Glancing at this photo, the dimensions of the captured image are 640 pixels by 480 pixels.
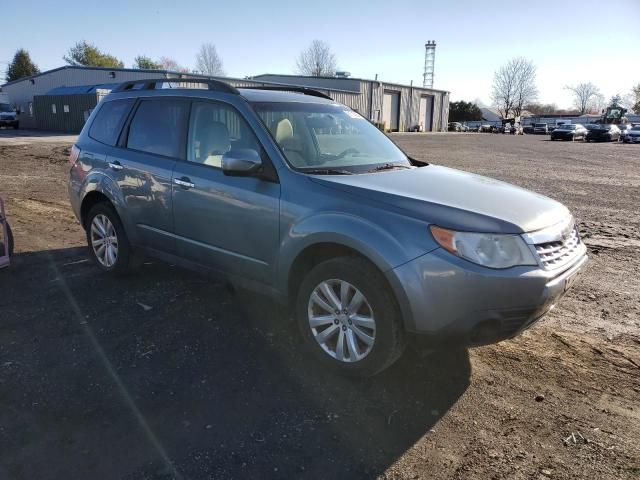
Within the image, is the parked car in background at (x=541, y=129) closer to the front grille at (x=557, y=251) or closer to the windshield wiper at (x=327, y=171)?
the front grille at (x=557, y=251)

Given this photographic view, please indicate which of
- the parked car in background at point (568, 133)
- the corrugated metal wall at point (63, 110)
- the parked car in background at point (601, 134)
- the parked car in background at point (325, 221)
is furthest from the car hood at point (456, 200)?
the parked car in background at point (601, 134)

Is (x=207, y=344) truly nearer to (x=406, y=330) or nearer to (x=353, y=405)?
(x=353, y=405)

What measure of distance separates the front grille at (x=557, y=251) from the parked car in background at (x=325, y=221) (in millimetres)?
15

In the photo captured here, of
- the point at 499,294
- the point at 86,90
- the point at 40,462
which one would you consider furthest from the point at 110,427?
the point at 86,90

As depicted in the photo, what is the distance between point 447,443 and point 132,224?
351cm

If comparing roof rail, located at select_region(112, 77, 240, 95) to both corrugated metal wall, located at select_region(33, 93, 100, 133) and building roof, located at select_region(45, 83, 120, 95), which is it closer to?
corrugated metal wall, located at select_region(33, 93, 100, 133)

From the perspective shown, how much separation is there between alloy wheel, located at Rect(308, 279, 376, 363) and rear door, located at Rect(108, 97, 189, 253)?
5.69ft

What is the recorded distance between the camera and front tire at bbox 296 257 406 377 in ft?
10.2

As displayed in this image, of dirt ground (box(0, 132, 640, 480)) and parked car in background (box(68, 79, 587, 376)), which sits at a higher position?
parked car in background (box(68, 79, 587, 376))

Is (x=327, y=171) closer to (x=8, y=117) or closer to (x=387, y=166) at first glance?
(x=387, y=166)

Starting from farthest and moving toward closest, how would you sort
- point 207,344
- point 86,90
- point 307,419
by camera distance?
1. point 86,90
2. point 207,344
3. point 307,419

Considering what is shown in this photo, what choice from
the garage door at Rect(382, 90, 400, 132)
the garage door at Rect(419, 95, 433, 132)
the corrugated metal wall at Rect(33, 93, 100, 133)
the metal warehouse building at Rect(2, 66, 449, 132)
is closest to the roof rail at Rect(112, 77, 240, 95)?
the metal warehouse building at Rect(2, 66, 449, 132)

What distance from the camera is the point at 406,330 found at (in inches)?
120

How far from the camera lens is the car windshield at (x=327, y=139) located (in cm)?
391
